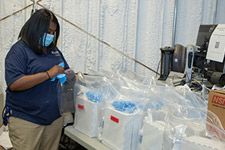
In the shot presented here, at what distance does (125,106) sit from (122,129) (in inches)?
4.6

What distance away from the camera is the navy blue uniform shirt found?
1287 mm

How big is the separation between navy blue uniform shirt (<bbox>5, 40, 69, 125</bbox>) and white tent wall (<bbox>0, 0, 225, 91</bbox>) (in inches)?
44.6

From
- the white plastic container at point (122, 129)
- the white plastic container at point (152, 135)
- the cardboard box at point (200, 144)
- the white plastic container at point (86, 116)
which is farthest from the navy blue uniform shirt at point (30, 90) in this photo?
the cardboard box at point (200, 144)

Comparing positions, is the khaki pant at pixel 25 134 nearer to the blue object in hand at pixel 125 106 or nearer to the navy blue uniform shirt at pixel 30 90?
the navy blue uniform shirt at pixel 30 90

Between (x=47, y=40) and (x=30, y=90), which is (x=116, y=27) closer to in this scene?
(x=47, y=40)

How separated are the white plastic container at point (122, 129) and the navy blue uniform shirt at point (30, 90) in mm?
426

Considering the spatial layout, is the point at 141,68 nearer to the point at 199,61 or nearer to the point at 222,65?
the point at 199,61

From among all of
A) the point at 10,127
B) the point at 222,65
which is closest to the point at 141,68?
the point at 222,65

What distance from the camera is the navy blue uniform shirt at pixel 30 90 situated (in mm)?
1287

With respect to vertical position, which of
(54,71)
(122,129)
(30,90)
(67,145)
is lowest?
(67,145)

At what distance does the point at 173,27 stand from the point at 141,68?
649mm

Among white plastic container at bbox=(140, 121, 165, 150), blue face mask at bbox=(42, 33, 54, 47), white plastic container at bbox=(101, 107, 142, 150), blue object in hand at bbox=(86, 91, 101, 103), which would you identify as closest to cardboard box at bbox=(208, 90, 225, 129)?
white plastic container at bbox=(140, 121, 165, 150)

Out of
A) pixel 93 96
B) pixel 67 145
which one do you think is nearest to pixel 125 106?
pixel 93 96

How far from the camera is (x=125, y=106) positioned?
1.17m
